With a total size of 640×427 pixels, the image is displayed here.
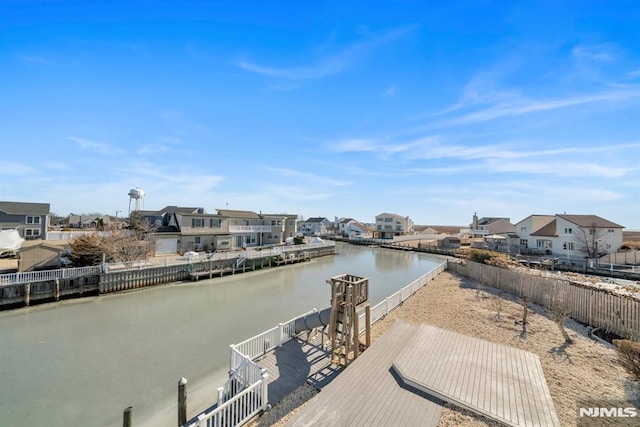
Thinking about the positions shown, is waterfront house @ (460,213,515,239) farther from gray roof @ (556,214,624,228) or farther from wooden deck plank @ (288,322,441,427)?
wooden deck plank @ (288,322,441,427)

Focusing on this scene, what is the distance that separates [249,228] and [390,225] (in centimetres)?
3807

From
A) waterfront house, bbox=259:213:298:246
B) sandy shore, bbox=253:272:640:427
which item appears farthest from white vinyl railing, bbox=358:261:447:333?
waterfront house, bbox=259:213:298:246

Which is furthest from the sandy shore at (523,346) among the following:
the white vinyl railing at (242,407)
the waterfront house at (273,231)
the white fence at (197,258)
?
the waterfront house at (273,231)

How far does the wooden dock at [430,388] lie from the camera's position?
497 centimetres

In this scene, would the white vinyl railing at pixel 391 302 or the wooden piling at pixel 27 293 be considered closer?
the white vinyl railing at pixel 391 302

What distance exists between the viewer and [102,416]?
6.75 meters

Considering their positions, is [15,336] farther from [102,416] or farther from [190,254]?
[190,254]

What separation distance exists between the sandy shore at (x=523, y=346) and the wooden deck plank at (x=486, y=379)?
30 centimetres

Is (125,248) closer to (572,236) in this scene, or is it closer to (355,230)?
(572,236)

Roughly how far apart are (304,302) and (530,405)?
40.6 feet

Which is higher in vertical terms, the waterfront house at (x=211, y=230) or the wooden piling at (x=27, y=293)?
the waterfront house at (x=211, y=230)

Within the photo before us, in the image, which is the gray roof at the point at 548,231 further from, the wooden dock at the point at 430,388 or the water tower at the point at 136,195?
the water tower at the point at 136,195

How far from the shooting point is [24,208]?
2578 centimetres

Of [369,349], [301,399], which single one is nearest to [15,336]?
[301,399]
